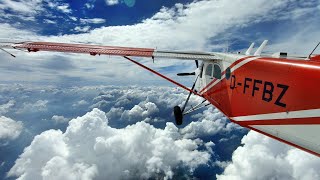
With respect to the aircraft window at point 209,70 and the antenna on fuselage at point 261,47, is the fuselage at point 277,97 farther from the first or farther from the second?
the antenna on fuselage at point 261,47

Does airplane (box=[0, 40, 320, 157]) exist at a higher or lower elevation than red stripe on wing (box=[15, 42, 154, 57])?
lower

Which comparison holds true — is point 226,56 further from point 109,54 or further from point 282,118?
point 109,54

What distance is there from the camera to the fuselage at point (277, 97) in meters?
4.34

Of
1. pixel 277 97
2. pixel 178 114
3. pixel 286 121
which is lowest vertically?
pixel 178 114

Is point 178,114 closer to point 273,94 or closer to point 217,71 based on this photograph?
point 217,71

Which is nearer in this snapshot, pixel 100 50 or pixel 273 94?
pixel 273 94

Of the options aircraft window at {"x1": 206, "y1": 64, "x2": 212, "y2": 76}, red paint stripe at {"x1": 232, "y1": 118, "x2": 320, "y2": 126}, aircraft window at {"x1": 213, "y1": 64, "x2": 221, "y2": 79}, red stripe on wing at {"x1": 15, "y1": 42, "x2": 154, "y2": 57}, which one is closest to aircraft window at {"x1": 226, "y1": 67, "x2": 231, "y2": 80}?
aircraft window at {"x1": 213, "y1": 64, "x2": 221, "y2": 79}

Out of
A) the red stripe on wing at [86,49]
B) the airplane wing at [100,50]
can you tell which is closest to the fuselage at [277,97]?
the airplane wing at [100,50]

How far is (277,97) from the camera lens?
5.04 metres

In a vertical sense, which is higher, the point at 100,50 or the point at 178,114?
the point at 100,50

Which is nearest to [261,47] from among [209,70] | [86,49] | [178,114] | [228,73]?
[209,70]

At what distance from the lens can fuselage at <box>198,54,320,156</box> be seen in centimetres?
434

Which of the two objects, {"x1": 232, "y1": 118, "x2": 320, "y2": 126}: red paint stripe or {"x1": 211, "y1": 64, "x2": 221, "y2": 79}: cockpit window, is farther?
{"x1": 211, "y1": 64, "x2": 221, "y2": 79}: cockpit window

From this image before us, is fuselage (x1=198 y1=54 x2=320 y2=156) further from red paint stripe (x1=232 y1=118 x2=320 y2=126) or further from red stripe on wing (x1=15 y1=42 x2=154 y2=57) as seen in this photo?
red stripe on wing (x1=15 y1=42 x2=154 y2=57)
